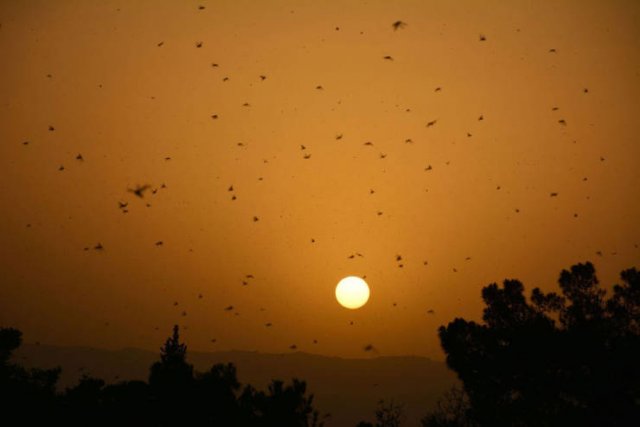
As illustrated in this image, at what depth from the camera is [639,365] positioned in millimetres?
18703

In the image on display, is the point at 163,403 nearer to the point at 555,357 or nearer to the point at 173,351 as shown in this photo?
the point at 173,351

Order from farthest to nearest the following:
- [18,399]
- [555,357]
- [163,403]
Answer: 1. [18,399]
2. [163,403]
3. [555,357]

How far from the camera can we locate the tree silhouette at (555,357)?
1888 cm

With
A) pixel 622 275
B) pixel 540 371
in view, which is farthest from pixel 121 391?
pixel 622 275

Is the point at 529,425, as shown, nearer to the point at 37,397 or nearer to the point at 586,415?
the point at 586,415

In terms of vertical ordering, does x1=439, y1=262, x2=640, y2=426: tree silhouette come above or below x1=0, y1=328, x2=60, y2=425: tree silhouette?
above

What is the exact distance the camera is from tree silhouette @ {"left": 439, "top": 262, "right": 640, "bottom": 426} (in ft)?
61.9

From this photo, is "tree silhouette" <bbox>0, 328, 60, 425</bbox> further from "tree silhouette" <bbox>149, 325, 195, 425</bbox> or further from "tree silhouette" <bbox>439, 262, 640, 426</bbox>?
"tree silhouette" <bbox>439, 262, 640, 426</bbox>

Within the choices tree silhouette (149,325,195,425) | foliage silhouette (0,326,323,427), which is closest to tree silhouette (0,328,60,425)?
foliage silhouette (0,326,323,427)

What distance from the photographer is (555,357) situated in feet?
65.3

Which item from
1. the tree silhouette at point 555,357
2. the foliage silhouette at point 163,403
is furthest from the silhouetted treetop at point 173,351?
the tree silhouette at point 555,357

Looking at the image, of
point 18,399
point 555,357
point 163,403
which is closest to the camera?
point 555,357

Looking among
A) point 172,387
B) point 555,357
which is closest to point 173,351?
point 172,387

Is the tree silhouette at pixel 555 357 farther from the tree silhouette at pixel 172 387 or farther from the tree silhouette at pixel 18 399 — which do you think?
A: the tree silhouette at pixel 18 399
